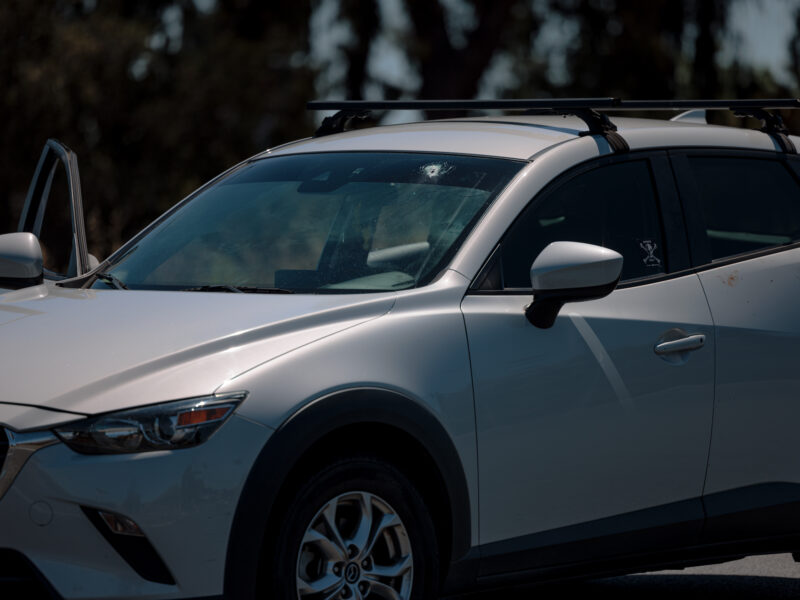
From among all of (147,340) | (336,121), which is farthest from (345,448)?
(336,121)

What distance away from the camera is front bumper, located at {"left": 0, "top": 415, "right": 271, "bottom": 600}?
3.88 meters

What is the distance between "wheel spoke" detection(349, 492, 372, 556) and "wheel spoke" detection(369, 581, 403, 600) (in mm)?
125

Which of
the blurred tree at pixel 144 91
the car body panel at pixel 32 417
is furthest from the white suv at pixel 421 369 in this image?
the blurred tree at pixel 144 91

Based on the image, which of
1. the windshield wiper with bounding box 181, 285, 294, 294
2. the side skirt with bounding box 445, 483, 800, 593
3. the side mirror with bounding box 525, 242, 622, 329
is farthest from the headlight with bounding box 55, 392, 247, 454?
the side mirror with bounding box 525, 242, 622, 329

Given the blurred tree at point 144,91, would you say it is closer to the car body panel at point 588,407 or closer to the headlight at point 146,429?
the car body panel at point 588,407

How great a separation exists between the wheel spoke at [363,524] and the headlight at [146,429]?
578mm

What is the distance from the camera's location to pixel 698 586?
260 inches

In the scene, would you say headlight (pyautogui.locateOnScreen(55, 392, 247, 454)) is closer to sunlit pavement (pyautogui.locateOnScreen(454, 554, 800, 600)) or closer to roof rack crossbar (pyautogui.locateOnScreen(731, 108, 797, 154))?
sunlit pavement (pyautogui.locateOnScreen(454, 554, 800, 600))

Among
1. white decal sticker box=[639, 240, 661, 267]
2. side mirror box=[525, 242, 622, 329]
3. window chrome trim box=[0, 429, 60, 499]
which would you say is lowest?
window chrome trim box=[0, 429, 60, 499]

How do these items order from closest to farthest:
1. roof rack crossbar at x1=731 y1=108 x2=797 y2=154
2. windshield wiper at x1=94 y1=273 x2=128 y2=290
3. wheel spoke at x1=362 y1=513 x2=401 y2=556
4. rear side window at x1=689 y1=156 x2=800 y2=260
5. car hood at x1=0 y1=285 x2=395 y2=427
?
car hood at x1=0 y1=285 x2=395 y2=427, wheel spoke at x1=362 y1=513 x2=401 y2=556, windshield wiper at x1=94 y1=273 x2=128 y2=290, rear side window at x1=689 y1=156 x2=800 y2=260, roof rack crossbar at x1=731 y1=108 x2=797 y2=154

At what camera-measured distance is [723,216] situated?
225 inches

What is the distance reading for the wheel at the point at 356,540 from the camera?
165 inches

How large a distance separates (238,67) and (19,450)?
61.6 feet

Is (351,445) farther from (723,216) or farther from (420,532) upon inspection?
(723,216)
